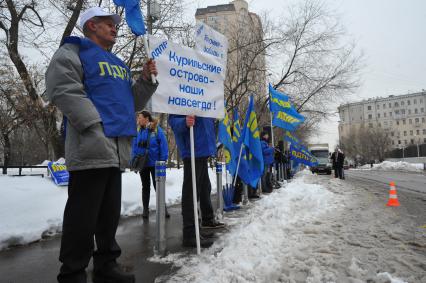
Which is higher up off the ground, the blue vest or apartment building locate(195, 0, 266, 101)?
apartment building locate(195, 0, 266, 101)

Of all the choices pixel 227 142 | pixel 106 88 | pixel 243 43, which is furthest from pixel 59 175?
pixel 243 43

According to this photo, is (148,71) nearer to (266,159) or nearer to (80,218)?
(80,218)

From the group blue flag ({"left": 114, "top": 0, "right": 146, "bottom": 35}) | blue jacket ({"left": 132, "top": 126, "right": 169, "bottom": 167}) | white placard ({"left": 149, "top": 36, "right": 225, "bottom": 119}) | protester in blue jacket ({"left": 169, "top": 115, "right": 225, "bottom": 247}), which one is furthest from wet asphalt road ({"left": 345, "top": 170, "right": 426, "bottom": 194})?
blue flag ({"left": 114, "top": 0, "right": 146, "bottom": 35})

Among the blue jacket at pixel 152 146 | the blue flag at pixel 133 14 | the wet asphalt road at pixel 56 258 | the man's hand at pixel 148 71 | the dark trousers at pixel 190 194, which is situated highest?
the blue flag at pixel 133 14

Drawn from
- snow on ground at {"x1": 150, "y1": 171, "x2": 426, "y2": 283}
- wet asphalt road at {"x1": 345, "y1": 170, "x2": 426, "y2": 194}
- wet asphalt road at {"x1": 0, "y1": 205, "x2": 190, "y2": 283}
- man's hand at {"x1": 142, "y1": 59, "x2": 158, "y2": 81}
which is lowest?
wet asphalt road at {"x1": 345, "y1": 170, "x2": 426, "y2": 194}

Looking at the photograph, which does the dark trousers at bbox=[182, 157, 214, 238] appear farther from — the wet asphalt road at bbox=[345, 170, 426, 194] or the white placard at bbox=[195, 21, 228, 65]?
the wet asphalt road at bbox=[345, 170, 426, 194]

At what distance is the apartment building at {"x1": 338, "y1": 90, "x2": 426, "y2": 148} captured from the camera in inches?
4028

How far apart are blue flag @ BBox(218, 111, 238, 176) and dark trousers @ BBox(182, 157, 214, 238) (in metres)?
1.93

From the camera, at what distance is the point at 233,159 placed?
6.71 metres

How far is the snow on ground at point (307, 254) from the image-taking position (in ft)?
8.96

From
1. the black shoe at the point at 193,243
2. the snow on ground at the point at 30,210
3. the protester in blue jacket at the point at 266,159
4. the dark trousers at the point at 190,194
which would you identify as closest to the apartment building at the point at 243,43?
the protester in blue jacket at the point at 266,159

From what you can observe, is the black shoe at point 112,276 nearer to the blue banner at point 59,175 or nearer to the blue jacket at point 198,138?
the blue jacket at point 198,138

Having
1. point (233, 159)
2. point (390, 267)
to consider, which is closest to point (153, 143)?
point (233, 159)

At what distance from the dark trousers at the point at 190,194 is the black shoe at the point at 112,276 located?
1457 millimetres
